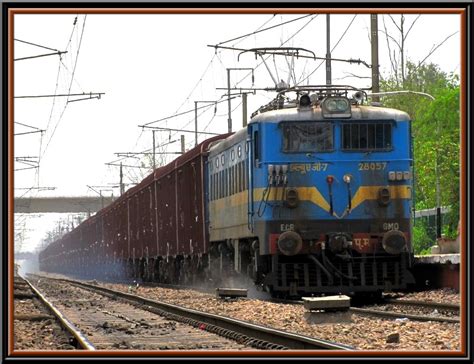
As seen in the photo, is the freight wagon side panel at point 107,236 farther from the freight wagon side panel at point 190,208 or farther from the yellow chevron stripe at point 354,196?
the yellow chevron stripe at point 354,196

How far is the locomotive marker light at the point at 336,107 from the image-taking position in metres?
16.9

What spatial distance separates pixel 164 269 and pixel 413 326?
20.0m

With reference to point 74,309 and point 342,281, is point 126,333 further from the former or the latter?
point 74,309

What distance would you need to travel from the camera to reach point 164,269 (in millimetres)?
31734

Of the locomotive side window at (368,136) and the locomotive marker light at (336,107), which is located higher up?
the locomotive marker light at (336,107)

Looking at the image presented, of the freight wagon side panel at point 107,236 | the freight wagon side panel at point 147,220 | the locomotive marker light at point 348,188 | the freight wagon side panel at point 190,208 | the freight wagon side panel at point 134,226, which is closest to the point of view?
the locomotive marker light at point 348,188

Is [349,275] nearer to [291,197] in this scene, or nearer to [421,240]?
[291,197]

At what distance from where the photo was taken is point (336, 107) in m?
16.9

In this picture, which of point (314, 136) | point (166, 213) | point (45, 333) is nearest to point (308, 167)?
point (314, 136)

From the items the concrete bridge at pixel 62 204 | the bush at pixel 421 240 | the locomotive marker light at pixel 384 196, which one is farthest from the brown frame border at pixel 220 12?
the concrete bridge at pixel 62 204

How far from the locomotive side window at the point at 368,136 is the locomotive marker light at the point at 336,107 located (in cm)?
22

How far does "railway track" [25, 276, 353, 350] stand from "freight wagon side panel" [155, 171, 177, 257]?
8.75 meters

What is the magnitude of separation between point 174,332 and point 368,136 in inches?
216

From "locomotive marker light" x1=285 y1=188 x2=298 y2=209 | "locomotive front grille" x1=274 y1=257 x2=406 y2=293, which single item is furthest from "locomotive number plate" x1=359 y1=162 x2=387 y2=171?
"locomotive front grille" x1=274 y1=257 x2=406 y2=293
